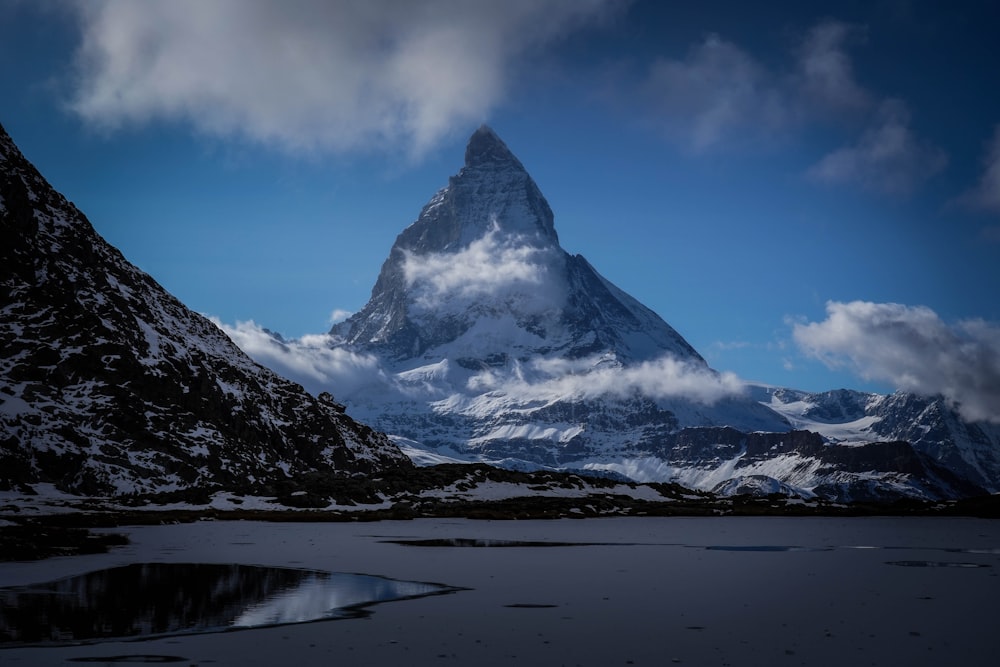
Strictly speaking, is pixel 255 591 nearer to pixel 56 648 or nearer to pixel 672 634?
pixel 56 648

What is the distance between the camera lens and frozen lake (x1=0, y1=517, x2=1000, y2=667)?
A: 1695 cm

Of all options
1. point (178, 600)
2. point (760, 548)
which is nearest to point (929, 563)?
point (760, 548)

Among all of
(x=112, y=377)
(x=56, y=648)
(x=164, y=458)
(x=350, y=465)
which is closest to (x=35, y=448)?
(x=164, y=458)

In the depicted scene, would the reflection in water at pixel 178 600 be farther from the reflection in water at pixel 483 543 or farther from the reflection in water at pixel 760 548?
the reflection in water at pixel 760 548

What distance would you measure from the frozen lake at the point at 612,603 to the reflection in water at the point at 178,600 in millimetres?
906

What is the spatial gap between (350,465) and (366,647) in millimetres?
143314

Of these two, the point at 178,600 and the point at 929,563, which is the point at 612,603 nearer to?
the point at 178,600

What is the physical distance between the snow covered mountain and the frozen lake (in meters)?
64.1

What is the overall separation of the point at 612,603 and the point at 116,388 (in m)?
115

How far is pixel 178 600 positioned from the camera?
78.7 feet

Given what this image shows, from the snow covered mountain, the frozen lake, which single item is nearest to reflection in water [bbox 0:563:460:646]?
the frozen lake

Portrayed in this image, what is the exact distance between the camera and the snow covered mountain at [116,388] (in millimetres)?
108062

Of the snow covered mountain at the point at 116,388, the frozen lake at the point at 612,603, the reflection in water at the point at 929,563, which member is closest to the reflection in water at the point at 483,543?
the frozen lake at the point at 612,603

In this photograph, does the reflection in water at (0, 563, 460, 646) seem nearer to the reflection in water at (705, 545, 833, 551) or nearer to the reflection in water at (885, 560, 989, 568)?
the reflection in water at (885, 560, 989, 568)
